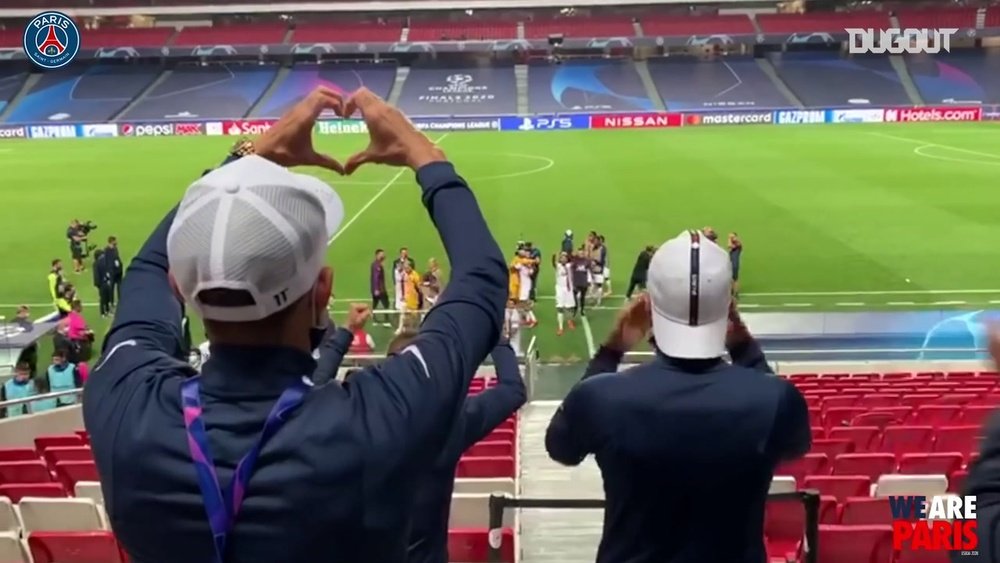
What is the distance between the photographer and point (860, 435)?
23.5 feet

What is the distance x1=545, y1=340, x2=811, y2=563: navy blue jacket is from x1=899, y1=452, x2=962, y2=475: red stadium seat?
4.19 m

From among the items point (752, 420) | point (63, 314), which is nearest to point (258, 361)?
point (752, 420)

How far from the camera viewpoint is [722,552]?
2355 mm

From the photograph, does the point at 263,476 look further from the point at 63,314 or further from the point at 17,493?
the point at 63,314

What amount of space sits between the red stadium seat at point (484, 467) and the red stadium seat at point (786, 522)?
2.13m

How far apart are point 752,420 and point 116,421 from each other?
5.03ft

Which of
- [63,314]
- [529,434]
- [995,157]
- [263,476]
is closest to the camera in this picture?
[263,476]

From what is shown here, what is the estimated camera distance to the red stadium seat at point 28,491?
19.6 ft

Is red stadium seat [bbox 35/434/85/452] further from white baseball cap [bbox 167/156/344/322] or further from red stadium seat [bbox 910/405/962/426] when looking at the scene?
red stadium seat [bbox 910/405/962/426]

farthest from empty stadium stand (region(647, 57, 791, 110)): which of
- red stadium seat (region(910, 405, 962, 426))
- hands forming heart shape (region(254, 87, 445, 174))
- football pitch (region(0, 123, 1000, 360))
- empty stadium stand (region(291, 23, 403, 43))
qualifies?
hands forming heart shape (region(254, 87, 445, 174))

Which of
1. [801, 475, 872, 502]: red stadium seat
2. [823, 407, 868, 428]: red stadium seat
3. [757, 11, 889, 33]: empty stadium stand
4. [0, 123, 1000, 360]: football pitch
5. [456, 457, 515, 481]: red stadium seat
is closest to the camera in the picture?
[801, 475, 872, 502]: red stadium seat

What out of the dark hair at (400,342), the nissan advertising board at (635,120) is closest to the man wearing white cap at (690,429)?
the dark hair at (400,342)

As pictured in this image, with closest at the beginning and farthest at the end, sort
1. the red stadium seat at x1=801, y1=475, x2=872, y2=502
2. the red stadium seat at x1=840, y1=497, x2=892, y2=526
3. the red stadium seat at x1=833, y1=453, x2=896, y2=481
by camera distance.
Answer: the red stadium seat at x1=840, y1=497, x2=892, y2=526 < the red stadium seat at x1=801, y1=475, x2=872, y2=502 < the red stadium seat at x1=833, y1=453, x2=896, y2=481

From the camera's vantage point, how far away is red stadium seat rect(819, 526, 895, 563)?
4.31 meters
